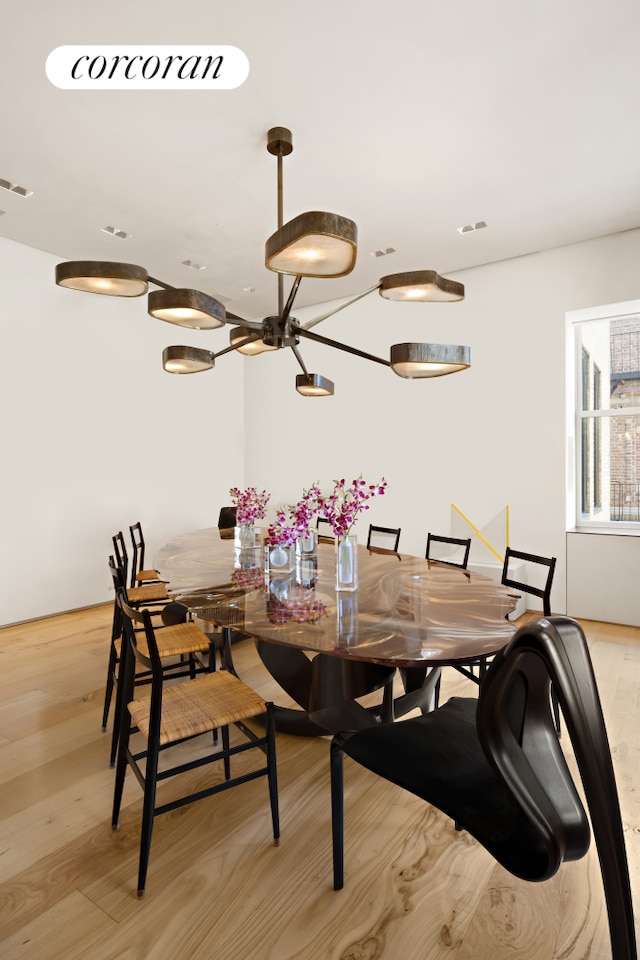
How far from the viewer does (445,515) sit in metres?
5.33

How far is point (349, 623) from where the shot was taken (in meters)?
1.86

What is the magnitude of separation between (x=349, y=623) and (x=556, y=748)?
32.9 inches

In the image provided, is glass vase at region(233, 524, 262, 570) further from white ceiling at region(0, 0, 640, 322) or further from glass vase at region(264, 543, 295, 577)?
white ceiling at region(0, 0, 640, 322)

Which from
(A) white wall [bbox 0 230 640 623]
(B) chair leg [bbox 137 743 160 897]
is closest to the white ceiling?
(A) white wall [bbox 0 230 640 623]

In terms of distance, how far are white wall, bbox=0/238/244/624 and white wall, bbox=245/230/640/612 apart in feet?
4.58

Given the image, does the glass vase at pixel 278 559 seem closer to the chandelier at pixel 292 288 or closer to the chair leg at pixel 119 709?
the chair leg at pixel 119 709

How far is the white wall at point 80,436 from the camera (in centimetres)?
448

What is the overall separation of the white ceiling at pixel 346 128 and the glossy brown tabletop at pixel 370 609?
2.51 m

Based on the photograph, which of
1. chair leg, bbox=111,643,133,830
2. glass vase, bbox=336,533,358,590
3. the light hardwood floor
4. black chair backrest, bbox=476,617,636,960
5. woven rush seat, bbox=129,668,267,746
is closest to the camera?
black chair backrest, bbox=476,617,636,960

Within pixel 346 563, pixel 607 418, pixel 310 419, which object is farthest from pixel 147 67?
pixel 607 418

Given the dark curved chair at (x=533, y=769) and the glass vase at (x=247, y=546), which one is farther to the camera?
the glass vase at (x=247, y=546)

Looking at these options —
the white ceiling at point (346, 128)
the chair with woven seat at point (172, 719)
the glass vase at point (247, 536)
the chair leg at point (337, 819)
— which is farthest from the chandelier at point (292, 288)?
the chair leg at point (337, 819)

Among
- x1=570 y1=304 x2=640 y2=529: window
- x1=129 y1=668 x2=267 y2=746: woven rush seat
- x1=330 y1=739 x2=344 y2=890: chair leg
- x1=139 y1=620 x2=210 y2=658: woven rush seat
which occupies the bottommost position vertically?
x1=330 y1=739 x2=344 y2=890: chair leg

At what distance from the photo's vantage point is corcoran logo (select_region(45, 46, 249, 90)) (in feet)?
8.34
